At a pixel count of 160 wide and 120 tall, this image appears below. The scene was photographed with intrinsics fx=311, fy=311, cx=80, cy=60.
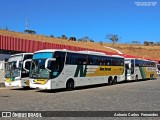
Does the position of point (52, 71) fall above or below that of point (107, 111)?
above

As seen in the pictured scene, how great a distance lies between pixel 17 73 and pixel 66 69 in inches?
155

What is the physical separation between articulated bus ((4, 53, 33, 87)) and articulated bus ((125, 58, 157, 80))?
15670 millimetres

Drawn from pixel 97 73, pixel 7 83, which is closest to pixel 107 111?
pixel 7 83

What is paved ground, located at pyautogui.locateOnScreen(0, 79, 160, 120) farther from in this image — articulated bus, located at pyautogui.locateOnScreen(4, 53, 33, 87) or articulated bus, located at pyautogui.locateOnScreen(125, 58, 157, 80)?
articulated bus, located at pyautogui.locateOnScreen(125, 58, 157, 80)

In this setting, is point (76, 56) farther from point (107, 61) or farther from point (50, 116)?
point (50, 116)

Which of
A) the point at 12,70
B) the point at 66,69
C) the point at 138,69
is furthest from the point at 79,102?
the point at 138,69

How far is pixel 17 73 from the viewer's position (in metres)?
23.9

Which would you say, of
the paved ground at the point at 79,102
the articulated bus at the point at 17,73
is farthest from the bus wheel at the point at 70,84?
the paved ground at the point at 79,102

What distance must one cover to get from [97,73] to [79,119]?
18100 mm

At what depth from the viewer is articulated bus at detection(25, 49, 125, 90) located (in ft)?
70.2

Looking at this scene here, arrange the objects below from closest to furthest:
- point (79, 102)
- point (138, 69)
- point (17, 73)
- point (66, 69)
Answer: point (79, 102), point (66, 69), point (17, 73), point (138, 69)

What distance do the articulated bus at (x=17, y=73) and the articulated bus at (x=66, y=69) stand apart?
1695mm

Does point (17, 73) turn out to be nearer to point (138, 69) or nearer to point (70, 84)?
point (70, 84)

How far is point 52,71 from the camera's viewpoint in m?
21.4
